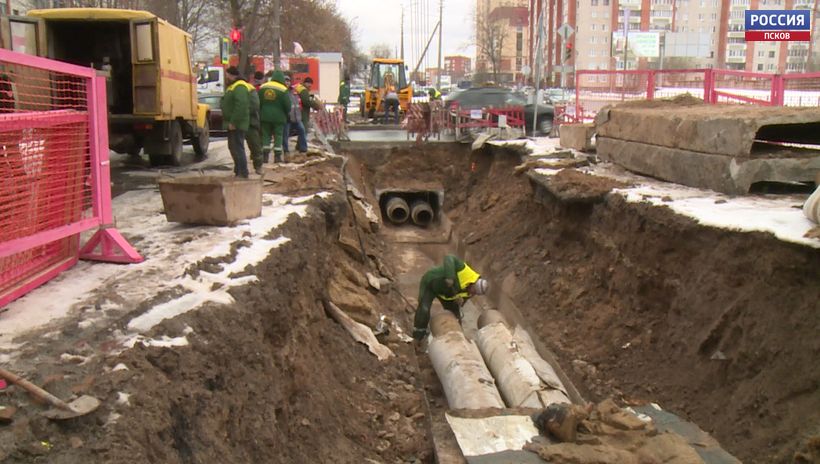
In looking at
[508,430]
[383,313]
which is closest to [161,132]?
[383,313]

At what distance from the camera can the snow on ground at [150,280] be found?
4.16 metres

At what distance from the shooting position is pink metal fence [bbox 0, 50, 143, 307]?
14.5 ft

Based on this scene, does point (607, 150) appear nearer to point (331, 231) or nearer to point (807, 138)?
point (807, 138)

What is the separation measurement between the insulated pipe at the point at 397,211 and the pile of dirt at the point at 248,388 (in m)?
9.62

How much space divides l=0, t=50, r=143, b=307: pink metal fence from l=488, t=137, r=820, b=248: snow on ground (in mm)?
5698

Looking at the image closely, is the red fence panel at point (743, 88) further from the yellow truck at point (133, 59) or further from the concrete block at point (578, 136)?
the yellow truck at point (133, 59)

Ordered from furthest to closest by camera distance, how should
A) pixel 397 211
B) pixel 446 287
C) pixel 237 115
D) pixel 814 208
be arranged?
pixel 397 211, pixel 237 115, pixel 446 287, pixel 814 208

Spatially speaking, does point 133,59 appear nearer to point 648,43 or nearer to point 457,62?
point 648,43

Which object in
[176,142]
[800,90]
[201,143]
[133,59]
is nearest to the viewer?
[133,59]

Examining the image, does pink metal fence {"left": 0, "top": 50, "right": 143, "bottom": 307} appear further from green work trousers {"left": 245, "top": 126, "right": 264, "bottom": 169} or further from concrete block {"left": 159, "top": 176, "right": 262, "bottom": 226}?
green work trousers {"left": 245, "top": 126, "right": 264, "bottom": 169}

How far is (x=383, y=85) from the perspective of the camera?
30.8 m

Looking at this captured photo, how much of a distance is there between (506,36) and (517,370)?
74432mm

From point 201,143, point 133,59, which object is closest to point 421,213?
point 201,143

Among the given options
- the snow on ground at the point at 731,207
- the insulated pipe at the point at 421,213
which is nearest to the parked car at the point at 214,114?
the insulated pipe at the point at 421,213
